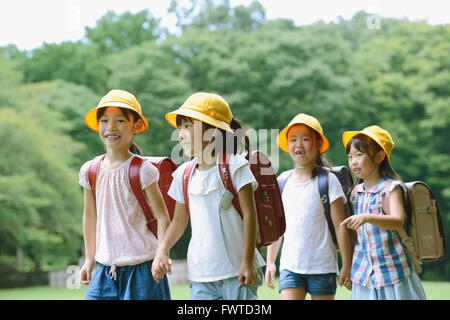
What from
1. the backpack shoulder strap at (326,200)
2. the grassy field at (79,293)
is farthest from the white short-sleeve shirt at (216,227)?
the grassy field at (79,293)

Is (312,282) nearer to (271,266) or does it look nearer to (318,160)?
(271,266)

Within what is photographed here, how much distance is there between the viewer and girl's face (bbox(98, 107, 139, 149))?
303 centimetres

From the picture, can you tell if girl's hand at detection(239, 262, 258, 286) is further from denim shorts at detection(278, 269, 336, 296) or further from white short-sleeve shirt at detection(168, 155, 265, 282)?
denim shorts at detection(278, 269, 336, 296)

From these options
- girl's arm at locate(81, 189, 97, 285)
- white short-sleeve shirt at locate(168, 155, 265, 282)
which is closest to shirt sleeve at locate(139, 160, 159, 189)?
white short-sleeve shirt at locate(168, 155, 265, 282)

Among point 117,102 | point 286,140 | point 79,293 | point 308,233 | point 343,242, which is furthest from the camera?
point 79,293

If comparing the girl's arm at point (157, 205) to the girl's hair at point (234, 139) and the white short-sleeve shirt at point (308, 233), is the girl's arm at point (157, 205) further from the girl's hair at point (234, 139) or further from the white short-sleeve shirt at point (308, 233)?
the white short-sleeve shirt at point (308, 233)

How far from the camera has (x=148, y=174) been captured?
117 inches

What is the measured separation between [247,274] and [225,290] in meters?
0.15

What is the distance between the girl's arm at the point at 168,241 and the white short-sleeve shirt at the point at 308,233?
81cm

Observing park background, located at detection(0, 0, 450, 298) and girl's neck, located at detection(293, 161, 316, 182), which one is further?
park background, located at detection(0, 0, 450, 298)

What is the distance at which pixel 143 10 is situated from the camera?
78.2 feet

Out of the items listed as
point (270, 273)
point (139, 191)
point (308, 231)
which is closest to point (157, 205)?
point (139, 191)

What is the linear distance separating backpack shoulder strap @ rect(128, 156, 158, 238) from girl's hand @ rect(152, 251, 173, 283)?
246 mm

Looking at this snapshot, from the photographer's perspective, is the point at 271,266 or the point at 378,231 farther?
the point at 271,266
